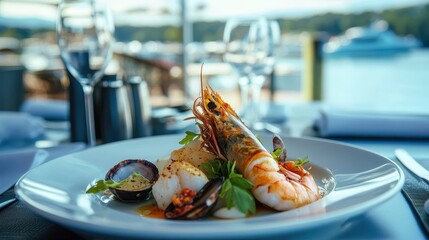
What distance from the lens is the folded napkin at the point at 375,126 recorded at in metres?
1.21

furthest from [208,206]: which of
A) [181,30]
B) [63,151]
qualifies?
[181,30]

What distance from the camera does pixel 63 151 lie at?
1018 mm

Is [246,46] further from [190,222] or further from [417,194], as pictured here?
[190,222]

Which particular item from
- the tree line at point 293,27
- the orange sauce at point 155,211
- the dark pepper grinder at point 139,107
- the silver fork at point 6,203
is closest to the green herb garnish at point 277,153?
the orange sauce at point 155,211

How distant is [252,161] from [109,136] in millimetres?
568

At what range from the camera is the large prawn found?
2.10 ft

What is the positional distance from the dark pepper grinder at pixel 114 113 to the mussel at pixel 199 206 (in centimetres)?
61

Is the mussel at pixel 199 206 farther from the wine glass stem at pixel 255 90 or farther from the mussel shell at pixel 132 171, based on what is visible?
the wine glass stem at pixel 255 90

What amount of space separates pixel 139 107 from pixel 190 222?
769mm

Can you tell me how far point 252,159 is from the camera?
733 mm

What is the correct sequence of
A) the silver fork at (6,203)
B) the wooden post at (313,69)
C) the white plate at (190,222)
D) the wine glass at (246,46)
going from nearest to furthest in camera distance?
the white plate at (190,222)
the silver fork at (6,203)
the wine glass at (246,46)
the wooden post at (313,69)

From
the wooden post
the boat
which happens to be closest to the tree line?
the wooden post

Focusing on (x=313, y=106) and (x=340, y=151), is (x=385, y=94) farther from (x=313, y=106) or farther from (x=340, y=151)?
(x=340, y=151)

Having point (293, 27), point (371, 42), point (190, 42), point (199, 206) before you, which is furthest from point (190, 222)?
point (371, 42)
